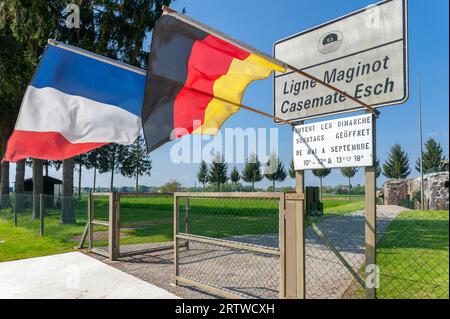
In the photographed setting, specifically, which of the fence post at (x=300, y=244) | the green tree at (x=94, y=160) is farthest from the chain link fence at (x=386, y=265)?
the green tree at (x=94, y=160)

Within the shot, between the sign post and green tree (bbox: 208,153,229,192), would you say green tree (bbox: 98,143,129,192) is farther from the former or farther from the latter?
the sign post

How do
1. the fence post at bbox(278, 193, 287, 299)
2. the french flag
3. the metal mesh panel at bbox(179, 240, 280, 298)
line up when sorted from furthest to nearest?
the french flag, the metal mesh panel at bbox(179, 240, 280, 298), the fence post at bbox(278, 193, 287, 299)

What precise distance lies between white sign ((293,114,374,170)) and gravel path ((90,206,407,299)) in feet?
7.32

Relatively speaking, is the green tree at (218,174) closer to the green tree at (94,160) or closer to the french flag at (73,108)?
the green tree at (94,160)

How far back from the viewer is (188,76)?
4453mm

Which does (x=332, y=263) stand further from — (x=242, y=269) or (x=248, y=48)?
(x=248, y=48)

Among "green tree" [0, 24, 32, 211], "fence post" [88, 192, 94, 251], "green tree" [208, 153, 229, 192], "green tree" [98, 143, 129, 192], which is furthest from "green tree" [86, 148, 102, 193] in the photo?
"fence post" [88, 192, 94, 251]

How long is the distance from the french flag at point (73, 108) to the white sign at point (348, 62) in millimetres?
3021

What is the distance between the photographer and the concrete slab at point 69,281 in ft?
18.0

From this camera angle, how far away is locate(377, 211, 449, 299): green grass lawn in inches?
212

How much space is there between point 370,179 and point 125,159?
58898 millimetres

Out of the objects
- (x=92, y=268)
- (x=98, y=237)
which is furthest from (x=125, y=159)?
(x=92, y=268)

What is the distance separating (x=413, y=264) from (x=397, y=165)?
170 feet
